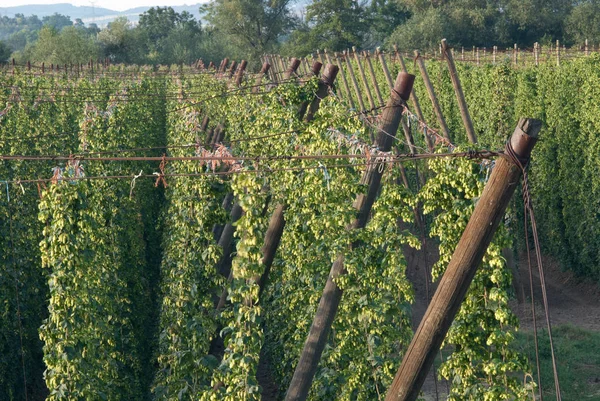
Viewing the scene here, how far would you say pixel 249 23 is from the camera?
66562 mm

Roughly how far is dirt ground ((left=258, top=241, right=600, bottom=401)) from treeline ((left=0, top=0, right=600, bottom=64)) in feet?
81.3

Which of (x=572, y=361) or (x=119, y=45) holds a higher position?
(x=119, y=45)

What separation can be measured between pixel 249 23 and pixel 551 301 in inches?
2103

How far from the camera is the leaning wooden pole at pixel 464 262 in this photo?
5012mm

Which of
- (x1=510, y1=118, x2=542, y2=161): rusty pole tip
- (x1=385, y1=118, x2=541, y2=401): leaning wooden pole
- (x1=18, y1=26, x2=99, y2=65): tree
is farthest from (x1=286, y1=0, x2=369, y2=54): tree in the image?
(x1=510, y1=118, x2=542, y2=161): rusty pole tip

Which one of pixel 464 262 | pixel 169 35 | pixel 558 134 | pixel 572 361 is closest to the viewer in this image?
pixel 464 262

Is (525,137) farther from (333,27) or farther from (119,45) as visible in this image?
(119,45)

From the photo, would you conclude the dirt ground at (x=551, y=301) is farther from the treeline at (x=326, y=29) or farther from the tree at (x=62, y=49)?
the tree at (x=62, y=49)

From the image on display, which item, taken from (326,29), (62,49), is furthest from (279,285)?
(62,49)

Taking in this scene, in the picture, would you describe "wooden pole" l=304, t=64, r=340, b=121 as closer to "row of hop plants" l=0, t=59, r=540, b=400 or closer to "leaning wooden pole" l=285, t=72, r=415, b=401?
"row of hop plants" l=0, t=59, r=540, b=400

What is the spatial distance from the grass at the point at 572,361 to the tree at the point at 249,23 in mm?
52518

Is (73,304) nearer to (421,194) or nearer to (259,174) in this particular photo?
(259,174)

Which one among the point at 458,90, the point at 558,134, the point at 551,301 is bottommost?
the point at 551,301

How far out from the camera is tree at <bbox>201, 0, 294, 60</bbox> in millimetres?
65750
